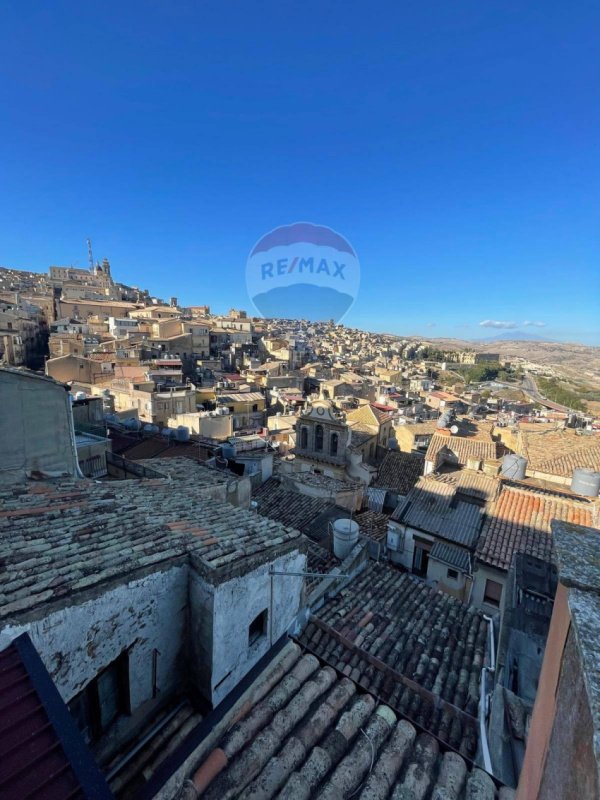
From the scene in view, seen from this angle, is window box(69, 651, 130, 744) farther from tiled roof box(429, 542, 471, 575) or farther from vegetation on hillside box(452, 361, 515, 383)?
vegetation on hillside box(452, 361, 515, 383)

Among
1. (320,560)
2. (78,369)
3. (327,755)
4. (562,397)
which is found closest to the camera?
(327,755)

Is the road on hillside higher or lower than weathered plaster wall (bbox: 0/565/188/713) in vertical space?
lower

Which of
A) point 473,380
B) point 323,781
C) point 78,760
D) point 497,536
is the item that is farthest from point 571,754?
point 473,380

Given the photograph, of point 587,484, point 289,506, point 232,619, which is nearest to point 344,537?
point 289,506

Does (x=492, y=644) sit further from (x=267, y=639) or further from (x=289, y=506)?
(x=289, y=506)

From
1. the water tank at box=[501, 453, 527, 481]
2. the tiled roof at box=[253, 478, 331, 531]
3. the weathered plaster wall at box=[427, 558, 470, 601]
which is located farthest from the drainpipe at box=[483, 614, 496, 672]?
the water tank at box=[501, 453, 527, 481]

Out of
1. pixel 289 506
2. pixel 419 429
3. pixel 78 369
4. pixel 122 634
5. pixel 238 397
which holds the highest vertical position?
pixel 122 634
